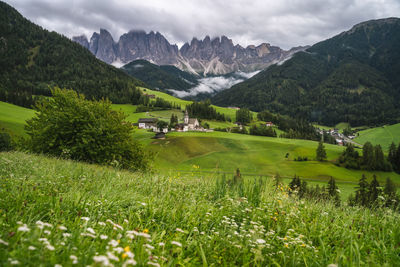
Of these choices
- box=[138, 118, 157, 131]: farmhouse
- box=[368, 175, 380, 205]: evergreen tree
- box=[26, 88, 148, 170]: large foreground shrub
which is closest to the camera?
box=[368, 175, 380, 205]: evergreen tree

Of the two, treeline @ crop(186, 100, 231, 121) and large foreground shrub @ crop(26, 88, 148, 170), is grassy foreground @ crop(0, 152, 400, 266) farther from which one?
treeline @ crop(186, 100, 231, 121)

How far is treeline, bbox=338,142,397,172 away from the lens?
95.7 metres

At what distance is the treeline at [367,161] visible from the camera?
9569 centimetres

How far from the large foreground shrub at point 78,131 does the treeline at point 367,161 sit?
102053 mm

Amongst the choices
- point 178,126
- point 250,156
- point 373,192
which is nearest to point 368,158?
point 250,156

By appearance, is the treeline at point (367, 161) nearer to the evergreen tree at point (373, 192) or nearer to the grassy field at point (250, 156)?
the grassy field at point (250, 156)

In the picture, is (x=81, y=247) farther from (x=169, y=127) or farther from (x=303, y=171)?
(x=169, y=127)

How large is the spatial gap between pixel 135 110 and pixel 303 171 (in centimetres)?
14105

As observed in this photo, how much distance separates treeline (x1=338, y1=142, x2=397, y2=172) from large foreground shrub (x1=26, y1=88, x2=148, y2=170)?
10205 cm

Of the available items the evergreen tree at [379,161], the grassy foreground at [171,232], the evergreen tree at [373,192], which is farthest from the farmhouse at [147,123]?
the grassy foreground at [171,232]

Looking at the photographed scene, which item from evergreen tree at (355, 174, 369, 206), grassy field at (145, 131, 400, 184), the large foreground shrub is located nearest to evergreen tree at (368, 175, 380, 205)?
evergreen tree at (355, 174, 369, 206)

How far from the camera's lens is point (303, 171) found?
3376 inches

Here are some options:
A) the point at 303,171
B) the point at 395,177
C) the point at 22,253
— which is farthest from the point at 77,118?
the point at 395,177

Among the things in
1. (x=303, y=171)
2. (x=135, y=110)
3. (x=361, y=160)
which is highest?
(x=135, y=110)
